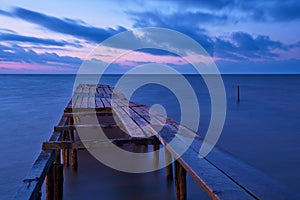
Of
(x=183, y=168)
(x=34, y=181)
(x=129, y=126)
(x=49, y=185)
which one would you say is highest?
(x=129, y=126)

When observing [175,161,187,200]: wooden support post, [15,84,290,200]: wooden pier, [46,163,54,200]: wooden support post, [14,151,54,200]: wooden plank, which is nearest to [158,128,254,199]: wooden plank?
[15,84,290,200]: wooden pier

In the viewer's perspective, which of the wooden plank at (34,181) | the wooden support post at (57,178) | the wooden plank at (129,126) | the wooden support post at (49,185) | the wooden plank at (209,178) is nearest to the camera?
the wooden plank at (209,178)

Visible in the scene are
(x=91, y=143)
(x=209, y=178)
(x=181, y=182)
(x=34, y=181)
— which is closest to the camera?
(x=209, y=178)

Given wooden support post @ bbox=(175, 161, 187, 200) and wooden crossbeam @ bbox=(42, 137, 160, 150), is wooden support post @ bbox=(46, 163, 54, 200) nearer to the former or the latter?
wooden crossbeam @ bbox=(42, 137, 160, 150)

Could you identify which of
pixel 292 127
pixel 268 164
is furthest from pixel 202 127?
pixel 268 164

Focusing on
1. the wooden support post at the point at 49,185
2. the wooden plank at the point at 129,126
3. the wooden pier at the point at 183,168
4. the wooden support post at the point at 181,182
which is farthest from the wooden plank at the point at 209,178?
the wooden support post at the point at 49,185

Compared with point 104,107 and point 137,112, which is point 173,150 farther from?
A: point 104,107

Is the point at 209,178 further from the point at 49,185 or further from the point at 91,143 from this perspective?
the point at 49,185

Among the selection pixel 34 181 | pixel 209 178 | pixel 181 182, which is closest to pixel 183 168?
pixel 181 182

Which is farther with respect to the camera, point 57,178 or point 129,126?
point 129,126

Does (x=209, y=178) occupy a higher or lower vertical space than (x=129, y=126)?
lower

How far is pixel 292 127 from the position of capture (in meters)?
11.9

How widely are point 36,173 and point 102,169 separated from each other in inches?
147

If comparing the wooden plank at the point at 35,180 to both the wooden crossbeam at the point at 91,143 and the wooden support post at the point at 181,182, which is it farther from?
the wooden support post at the point at 181,182
